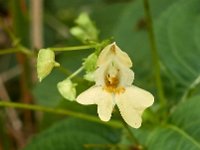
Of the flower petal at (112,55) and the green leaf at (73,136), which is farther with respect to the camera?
the green leaf at (73,136)

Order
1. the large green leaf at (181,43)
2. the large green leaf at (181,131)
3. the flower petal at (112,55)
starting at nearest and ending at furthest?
the flower petal at (112,55) < the large green leaf at (181,131) < the large green leaf at (181,43)

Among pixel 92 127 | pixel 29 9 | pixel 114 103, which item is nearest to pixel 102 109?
pixel 114 103

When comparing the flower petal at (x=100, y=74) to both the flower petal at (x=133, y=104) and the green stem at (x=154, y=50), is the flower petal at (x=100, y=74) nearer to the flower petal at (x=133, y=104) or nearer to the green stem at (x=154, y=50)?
the flower petal at (x=133, y=104)

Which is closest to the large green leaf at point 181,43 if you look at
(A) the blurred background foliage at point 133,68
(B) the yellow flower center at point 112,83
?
(A) the blurred background foliage at point 133,68

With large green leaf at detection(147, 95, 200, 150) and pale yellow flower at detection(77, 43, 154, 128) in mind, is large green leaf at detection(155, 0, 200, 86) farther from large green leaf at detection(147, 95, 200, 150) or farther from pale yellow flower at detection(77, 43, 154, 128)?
pale yellow flower at detection(77, 43, 154, 128)

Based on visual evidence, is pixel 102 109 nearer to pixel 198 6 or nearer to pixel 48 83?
pixel 198 6

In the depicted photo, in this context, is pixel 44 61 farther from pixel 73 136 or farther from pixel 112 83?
pixel 73 136

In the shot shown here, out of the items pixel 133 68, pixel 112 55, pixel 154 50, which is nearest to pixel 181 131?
pixel 154 50
